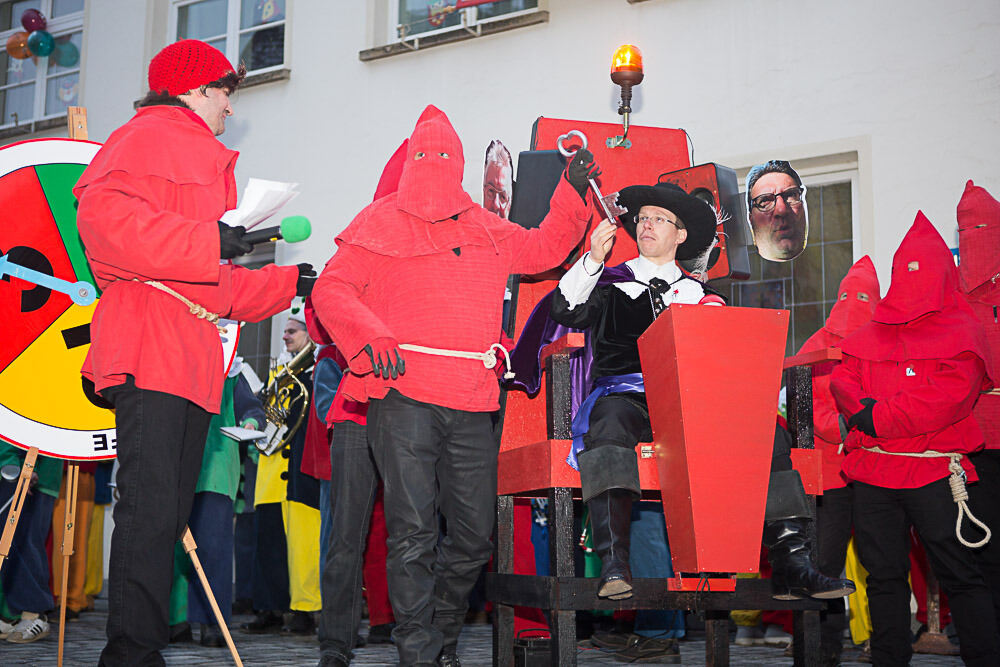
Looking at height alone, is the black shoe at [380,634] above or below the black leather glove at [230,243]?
below

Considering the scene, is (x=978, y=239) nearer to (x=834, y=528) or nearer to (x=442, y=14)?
(x=834, y=528)

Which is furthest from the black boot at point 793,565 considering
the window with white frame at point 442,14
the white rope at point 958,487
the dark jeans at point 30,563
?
the window with white frame at point 442,14

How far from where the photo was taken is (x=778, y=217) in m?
4.98

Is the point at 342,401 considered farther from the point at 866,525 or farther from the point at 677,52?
the point at 677,52

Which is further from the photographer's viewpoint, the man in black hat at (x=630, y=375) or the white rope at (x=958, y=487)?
the white rope at (x=958, y=487)

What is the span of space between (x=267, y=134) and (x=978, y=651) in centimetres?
768

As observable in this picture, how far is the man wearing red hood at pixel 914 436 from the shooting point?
408cm

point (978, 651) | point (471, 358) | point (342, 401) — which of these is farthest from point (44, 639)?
point (978, 651)

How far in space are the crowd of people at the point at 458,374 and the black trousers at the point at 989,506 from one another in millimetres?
11

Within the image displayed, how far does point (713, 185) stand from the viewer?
4.70m

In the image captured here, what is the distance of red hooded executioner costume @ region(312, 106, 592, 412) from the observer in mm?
3516

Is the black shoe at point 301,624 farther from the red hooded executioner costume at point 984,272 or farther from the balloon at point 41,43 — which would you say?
the balloon at point 41,43

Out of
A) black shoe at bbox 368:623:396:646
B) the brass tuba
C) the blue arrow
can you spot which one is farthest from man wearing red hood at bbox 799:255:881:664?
the brass tuba

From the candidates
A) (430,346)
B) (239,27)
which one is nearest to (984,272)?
(430,346)
